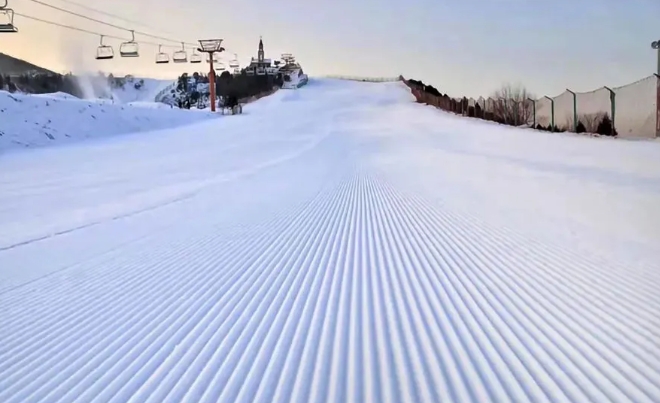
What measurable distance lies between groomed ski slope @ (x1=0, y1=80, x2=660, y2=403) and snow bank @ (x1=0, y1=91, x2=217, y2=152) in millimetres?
9584

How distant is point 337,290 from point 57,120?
73.4 feet

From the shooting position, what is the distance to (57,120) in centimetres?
2383

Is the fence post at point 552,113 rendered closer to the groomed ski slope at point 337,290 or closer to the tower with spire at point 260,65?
the groomed ski slope at point 337,290

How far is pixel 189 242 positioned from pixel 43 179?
345 inches

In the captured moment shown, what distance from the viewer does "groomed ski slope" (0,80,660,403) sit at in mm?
3344

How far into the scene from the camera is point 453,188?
1167cm

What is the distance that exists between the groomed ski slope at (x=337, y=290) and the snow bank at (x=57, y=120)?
31.4ft

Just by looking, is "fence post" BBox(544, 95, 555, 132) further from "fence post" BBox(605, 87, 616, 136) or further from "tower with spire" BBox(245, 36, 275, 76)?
"tower with spire" BBox(245, 36, 275, 76)

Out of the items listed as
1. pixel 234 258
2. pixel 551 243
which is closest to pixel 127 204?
pixel 234 258

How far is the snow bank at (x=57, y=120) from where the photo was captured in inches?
832

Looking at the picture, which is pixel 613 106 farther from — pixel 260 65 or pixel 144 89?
pixel 144 89

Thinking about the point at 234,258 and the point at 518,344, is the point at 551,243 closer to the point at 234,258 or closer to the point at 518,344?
the point at 518,344

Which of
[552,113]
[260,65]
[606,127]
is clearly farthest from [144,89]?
[606,127]

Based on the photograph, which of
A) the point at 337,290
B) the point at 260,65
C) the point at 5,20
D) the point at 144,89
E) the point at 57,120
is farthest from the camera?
the point at 144,89
